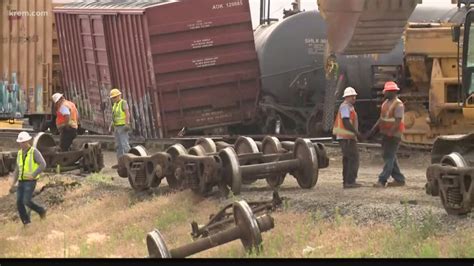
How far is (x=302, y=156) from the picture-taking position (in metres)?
14.7

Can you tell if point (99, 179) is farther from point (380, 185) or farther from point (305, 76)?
point (305, 76)

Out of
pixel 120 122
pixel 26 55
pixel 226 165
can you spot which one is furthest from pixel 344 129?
pixel 26 55

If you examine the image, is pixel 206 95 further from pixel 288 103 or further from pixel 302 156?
pixel 302 156

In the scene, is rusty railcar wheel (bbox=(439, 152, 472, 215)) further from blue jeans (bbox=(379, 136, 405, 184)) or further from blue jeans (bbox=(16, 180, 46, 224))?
blue jeans (bbox=(16, 180, 46, 224))

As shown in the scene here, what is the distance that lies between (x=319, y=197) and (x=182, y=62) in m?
9.57

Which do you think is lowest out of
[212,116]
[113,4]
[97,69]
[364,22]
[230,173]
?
[212,116]

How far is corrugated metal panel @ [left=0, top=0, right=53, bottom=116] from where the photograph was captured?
2744 cm

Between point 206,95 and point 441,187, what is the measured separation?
12.1m

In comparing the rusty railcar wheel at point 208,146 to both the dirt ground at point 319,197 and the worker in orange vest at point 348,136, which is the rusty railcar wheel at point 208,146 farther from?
the worker in orange vest at point 348,136

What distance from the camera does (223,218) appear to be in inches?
488

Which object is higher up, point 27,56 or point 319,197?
point 27,56

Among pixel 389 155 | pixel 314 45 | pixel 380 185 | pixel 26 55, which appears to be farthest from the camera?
pixel 26 55

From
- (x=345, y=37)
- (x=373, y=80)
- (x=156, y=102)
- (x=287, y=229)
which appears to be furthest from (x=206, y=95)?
(x=287, y=229)

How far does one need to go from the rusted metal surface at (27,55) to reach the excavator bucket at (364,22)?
1153cm
